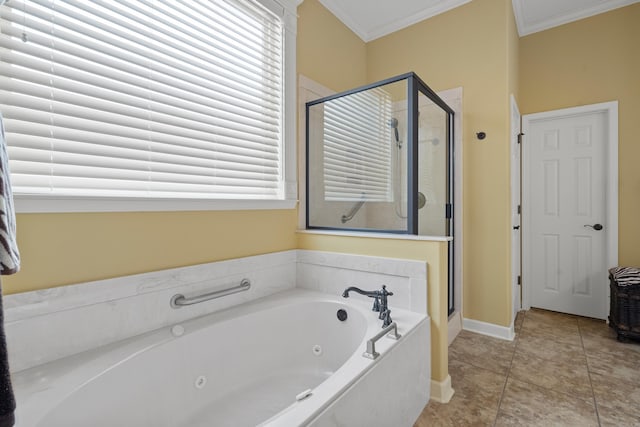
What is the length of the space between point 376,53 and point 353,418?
3.24m

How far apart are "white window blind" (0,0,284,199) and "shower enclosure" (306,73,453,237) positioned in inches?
19.9

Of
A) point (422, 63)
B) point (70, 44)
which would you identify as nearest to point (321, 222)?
point (70, 44)

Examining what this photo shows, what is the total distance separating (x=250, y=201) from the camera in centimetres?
192

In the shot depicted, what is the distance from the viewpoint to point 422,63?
2914mm

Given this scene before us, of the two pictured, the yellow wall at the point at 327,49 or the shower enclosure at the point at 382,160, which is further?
the yellow wall at the point at 327,49

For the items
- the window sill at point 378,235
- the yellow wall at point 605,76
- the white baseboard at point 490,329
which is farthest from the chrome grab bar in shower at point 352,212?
the yellow wall at point 605,76

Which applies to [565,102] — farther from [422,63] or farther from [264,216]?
[264,216]

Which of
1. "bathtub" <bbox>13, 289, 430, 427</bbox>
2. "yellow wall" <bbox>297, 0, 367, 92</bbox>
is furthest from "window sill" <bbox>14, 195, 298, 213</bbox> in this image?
"yellow wall" <bbox>297, 0, 367, 92</bbox>

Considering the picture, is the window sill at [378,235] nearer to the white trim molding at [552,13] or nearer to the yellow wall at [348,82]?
the yellow wall at [348,82]

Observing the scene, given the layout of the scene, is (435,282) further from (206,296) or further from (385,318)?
(206,296)

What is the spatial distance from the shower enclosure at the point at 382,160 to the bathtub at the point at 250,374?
0.65 m

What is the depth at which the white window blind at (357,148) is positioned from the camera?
7.35 feet

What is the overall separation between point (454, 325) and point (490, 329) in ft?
1.03

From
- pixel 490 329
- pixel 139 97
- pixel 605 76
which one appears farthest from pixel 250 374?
pixel 605 76
